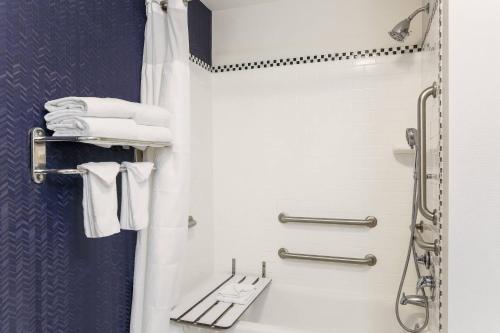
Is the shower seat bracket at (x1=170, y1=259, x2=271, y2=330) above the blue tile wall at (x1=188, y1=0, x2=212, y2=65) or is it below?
below

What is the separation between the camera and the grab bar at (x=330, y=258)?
7.34ft

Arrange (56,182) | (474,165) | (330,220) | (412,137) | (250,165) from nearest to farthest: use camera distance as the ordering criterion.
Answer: (474,165), (56,182), (412,137), (330,220), (250,165)

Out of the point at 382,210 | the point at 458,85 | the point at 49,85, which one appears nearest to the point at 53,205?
the point at 49,85

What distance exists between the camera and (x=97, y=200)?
121 centimetres

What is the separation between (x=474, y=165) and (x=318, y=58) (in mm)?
1412

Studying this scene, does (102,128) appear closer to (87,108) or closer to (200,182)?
(87,108)

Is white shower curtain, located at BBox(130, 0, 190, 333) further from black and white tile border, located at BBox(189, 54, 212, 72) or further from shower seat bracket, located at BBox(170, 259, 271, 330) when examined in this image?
black and white tile border, located at BBox(189, 54, 212, 72)

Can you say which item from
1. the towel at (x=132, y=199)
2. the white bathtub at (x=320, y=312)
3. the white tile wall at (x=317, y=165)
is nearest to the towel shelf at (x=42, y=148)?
the towel at (x=132, y=199)

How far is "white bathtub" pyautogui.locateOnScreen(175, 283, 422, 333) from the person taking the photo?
7.21ft

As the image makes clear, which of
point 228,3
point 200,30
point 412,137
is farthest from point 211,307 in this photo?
point 228,3

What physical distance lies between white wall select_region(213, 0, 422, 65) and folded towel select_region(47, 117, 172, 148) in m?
1.37

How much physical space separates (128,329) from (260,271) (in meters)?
1.08

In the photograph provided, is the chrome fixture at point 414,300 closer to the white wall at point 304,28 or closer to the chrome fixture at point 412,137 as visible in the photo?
the chrome fixture at point 412,137

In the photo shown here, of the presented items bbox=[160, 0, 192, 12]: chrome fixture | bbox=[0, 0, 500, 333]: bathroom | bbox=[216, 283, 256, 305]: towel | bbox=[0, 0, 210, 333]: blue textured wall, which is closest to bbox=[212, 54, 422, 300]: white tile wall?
bbox=[0, 0, 500, 333]: bathroom
